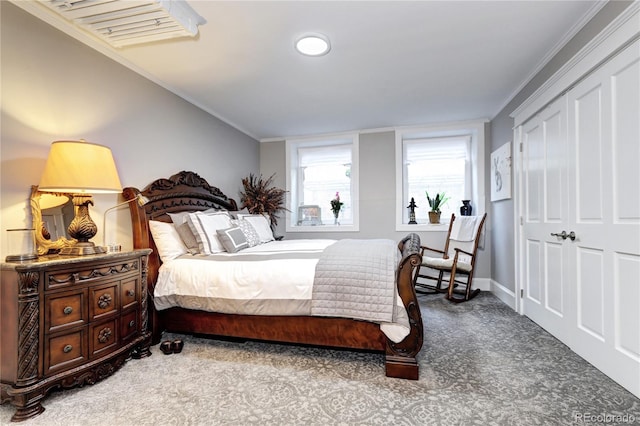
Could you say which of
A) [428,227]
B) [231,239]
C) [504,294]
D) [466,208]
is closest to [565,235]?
[504,294]

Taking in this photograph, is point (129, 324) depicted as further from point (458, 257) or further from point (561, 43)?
point (561, 43)

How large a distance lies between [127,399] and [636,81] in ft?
11.2

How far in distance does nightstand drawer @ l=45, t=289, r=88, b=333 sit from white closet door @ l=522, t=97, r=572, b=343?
134 inches

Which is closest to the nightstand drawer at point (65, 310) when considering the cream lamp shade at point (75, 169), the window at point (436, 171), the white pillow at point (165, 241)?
the cream lamp shade at point (75, 169)

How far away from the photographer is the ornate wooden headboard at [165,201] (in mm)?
2498

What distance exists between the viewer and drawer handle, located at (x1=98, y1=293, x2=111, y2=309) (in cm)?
187

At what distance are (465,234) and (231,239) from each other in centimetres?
295

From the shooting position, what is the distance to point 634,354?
169 cm

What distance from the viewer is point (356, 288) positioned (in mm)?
1976

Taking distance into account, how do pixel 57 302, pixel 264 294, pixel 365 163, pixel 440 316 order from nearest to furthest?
pixel 57 302
pixel 264 294
pixel 440 316
pixel 365 163

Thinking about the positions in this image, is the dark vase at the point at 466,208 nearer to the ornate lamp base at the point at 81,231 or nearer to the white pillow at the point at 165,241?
the white pillow at the point at 165,241

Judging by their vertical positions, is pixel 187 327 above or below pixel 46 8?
below

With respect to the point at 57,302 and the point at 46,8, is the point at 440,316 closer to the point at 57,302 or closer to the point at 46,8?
the point at 57,302

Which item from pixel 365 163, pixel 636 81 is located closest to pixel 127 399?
pixel 636 81
